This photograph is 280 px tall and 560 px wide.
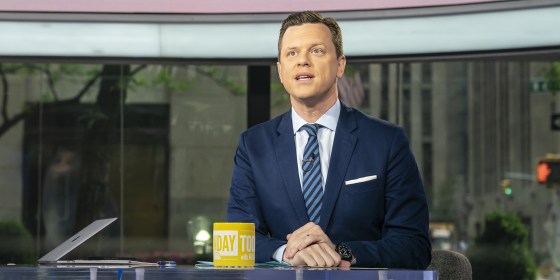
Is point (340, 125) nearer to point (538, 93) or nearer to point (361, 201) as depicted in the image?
point (361, 201)

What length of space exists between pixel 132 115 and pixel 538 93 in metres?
3.46

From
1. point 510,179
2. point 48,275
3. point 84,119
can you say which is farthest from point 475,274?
point 48,275

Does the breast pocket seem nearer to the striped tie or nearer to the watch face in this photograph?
the striped tie

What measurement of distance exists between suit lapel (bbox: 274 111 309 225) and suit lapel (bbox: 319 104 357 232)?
68 mm

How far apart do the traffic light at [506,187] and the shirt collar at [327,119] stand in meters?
→ 6.33

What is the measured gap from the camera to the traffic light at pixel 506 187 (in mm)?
9453

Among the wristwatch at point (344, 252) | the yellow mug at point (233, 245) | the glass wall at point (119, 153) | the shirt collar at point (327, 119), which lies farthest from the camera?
the glass wall at point (119, 153)

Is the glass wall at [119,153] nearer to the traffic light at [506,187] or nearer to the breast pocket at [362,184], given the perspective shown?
the traffic light at [506,187]

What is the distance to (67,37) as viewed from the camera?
554 cm

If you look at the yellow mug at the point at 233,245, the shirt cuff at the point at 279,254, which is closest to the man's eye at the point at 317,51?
the shirt cuff at the point at 279,254

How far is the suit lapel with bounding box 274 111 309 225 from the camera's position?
10.7 feet

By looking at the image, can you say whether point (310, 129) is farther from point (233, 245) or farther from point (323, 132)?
point (233, 245)

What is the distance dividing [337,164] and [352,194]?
10 cm

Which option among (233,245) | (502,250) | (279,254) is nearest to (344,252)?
(279,254)
